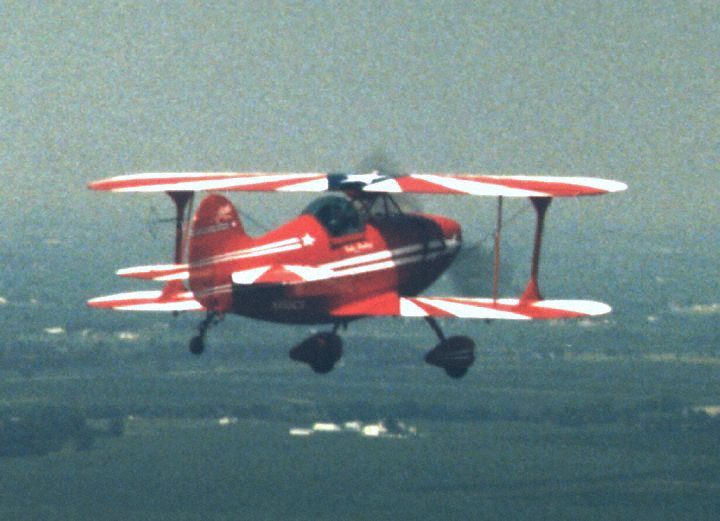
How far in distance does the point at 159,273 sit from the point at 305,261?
2.58 m

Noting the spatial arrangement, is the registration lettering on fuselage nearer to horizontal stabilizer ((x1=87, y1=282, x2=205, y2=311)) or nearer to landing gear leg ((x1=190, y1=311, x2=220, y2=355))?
landing gear leg ((x1=190, y1=311, x2=220, y2=355))

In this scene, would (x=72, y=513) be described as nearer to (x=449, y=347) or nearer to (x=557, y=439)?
(x=557, y=439)

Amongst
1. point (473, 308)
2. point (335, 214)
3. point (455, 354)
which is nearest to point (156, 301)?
point (335, 214)

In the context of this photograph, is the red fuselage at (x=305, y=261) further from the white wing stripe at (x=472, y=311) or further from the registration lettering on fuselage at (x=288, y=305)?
the white wing stripe at (x=472, y=311)

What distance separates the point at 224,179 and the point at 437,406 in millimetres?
145142

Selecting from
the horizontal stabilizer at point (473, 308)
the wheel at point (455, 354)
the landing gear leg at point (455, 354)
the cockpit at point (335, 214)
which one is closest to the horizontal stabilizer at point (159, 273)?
the cockpit at point (335, 214)

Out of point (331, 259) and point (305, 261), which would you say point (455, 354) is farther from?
point (305, 261)

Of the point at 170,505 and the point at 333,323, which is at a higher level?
the point at 333,323

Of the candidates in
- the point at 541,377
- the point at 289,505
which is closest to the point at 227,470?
the point at 289,505

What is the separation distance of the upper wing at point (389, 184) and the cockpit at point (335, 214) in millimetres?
259

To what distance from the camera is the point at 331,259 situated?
34.1 meters

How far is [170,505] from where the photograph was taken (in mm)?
146750

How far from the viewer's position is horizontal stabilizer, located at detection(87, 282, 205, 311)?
34.8m

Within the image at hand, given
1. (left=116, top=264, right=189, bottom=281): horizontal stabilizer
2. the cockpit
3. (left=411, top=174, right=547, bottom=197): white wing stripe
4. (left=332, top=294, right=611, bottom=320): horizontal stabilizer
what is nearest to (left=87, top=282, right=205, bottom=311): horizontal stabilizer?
(left=116, top=264, right=189, bottom=281): horizontal stabilizer
